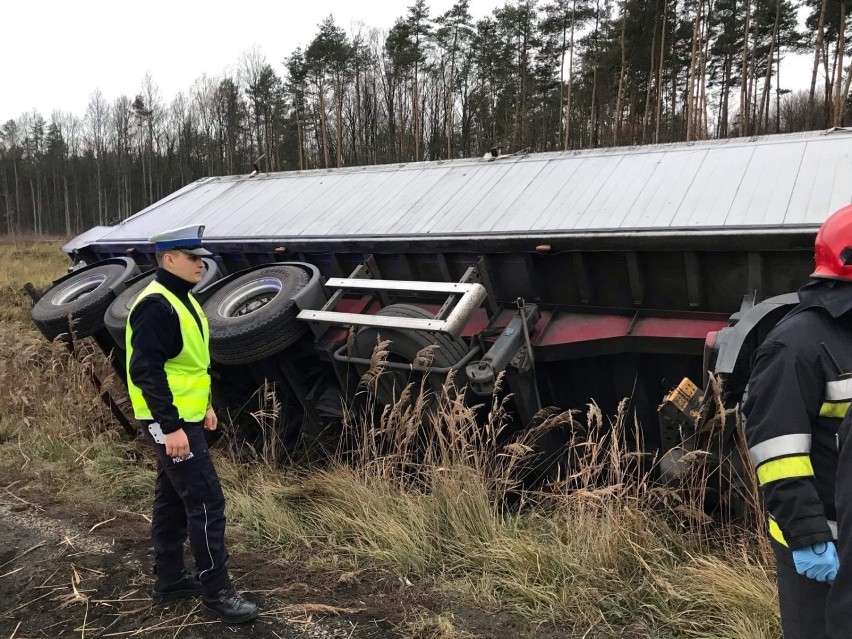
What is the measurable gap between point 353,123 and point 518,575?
40.1 meters

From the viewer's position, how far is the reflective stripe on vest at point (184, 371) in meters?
2.93

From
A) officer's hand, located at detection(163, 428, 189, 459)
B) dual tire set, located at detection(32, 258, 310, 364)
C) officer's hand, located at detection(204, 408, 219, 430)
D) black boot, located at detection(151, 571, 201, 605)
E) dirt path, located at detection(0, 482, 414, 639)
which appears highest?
dual tire set, located at detection(32, 258, 310, 364)

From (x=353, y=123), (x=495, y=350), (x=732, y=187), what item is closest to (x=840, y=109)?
(x=732, y=187)

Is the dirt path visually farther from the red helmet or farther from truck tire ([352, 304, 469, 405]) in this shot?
the red helmet

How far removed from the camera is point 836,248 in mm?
1771

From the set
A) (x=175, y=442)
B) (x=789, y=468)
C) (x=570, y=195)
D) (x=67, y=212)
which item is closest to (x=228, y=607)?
(x=175, y=442)

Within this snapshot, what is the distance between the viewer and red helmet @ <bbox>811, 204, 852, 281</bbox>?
175 cm

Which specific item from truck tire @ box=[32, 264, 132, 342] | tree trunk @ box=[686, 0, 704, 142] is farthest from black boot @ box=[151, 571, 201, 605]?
tree trunk @ box=[686, 0, 704, 142]

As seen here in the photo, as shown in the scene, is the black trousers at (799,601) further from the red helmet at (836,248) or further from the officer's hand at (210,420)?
the officer's hand at (210,420)

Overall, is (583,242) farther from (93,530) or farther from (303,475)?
(93,530)

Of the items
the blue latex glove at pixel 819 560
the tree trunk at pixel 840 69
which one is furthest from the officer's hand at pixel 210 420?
the tree trunk at pixel 840 69

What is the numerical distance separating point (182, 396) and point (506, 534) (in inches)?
69.9

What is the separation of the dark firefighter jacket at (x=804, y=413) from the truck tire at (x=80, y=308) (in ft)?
18.9

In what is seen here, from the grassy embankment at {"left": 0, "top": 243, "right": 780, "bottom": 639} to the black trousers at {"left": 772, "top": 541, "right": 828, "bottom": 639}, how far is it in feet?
2.58
